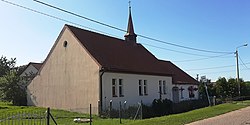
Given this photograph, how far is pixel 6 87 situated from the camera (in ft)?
122

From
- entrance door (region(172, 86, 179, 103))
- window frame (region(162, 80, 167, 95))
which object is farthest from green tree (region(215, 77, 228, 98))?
window frame (region(162, 80, 167, 95))

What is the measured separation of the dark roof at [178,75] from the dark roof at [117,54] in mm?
712

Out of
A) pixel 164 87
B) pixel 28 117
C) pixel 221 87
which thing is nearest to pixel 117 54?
pixel 164 87

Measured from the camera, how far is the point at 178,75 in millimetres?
44938

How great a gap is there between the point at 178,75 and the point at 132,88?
51.0 feet

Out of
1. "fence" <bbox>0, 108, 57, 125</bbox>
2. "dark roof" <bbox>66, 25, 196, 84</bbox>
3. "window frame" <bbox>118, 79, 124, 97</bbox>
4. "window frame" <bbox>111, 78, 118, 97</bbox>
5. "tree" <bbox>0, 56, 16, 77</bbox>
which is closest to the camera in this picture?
"fence" <bbox>0, 108, 57, 125</bbox>

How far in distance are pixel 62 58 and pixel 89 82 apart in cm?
427

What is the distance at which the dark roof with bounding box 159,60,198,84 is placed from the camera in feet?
139

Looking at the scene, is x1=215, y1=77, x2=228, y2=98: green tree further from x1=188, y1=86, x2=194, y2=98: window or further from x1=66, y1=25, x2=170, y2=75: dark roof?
x1=66, y1=25, x2=170, y2=75: dark roof

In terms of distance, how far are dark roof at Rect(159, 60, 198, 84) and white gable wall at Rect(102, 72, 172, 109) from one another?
3.98 metres

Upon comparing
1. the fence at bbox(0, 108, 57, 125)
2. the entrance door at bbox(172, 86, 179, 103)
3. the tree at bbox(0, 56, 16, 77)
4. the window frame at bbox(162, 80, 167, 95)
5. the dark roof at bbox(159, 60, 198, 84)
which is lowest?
the fence at bbox(0, 108, 57, 125)

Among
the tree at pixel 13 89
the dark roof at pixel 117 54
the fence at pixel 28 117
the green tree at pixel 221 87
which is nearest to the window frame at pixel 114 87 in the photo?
the dark roof at pixel 117 54

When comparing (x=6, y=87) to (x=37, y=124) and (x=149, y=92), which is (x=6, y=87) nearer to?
(x=149, y=92)

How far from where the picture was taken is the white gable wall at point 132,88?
27.2 metres
